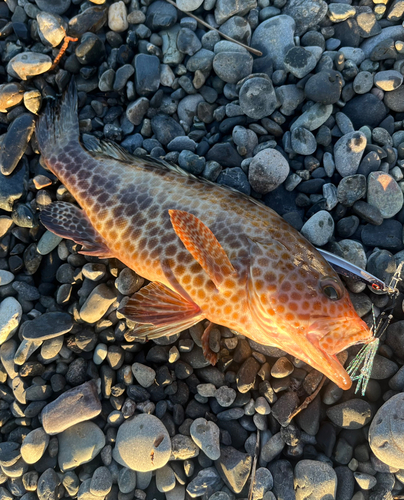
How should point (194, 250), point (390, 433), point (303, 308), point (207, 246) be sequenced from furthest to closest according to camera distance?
point (390, 433)
point (207, 246)
point (194, 250)
point (303, 308)

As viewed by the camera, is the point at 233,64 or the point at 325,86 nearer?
the point at 325,86

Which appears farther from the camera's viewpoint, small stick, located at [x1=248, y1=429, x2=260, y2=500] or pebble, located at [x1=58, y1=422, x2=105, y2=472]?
pebble, located at [x1=58, y1=422, x2=105, y2=472]

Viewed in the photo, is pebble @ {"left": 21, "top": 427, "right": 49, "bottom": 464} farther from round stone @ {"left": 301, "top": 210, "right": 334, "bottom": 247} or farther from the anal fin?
round stone @ {"left": 301, "top": 210, "right": 334, "bottom": 247}

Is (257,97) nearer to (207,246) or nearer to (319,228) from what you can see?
(319,228)

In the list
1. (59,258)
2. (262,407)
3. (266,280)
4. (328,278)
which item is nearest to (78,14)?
(59,258)

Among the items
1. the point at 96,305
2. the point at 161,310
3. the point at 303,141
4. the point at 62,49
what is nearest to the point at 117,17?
the point at 62,49

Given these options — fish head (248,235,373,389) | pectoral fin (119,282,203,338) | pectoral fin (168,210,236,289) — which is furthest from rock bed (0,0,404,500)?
pectoral fin (168,210,236,289)
